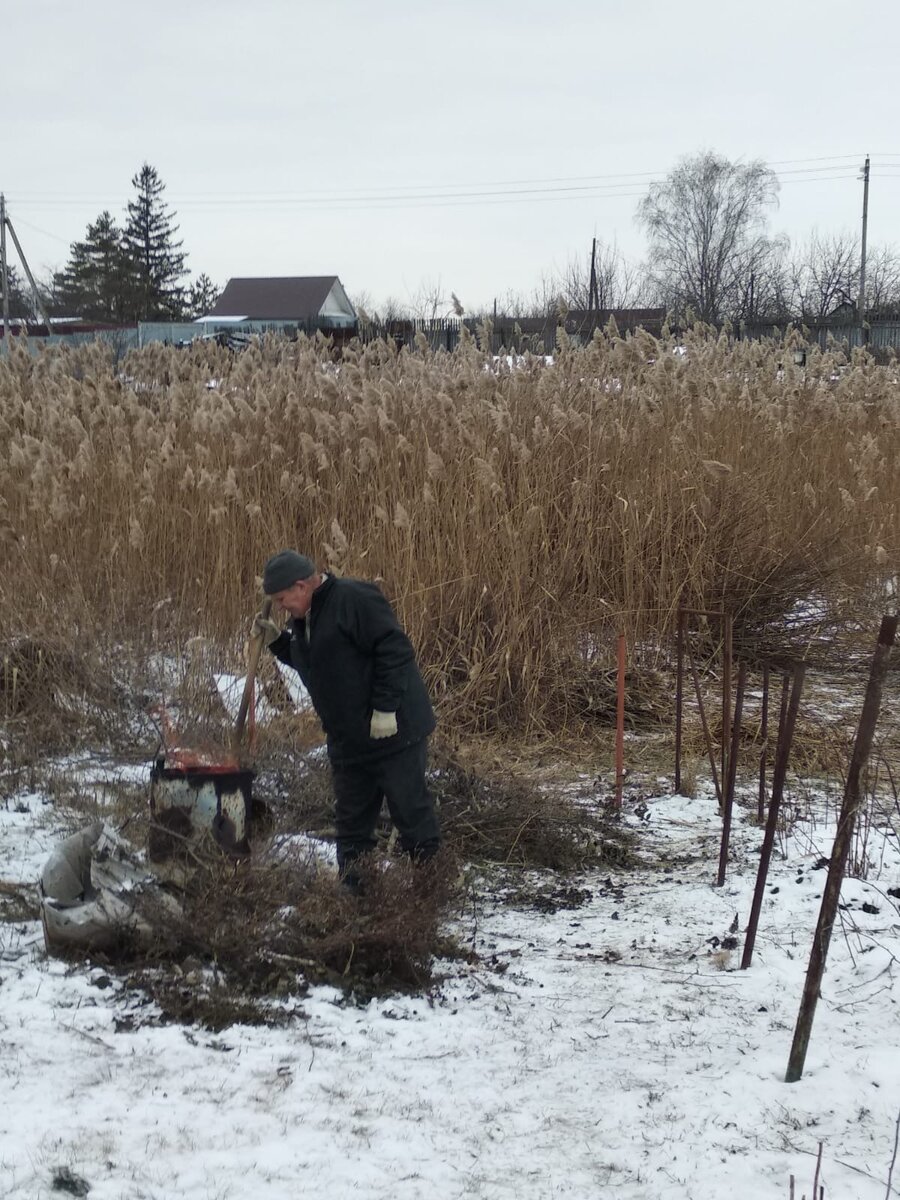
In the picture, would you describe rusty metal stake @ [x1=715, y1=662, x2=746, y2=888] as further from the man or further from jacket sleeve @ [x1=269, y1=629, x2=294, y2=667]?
jacket sleeve @ [x1=269, y1=629, x2=294, y2=667]

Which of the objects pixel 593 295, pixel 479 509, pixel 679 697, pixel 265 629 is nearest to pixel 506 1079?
pixel 265 629

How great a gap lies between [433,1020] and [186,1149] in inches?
35.8

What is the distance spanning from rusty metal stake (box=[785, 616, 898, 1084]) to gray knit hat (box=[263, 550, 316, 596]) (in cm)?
194

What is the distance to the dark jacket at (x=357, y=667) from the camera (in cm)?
409

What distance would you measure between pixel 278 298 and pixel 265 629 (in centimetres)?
5702

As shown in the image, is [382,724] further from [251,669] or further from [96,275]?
[96,275]

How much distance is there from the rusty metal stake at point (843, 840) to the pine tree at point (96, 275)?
57.5 m

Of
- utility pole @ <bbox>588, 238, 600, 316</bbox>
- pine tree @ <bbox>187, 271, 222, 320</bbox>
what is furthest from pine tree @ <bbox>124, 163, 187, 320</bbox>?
utility pole @ <bbox>588, 238, 600, 316</bbox>

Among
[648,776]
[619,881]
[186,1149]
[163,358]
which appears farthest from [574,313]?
[186,1149]

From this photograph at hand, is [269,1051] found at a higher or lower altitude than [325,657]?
lower

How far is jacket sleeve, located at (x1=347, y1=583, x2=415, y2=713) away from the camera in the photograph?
4078mm

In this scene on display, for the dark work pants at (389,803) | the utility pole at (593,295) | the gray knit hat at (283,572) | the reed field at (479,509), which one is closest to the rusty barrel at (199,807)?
the dark work pants at (389,803)

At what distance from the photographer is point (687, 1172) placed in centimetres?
278

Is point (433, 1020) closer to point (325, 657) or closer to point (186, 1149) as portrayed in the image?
point (186, 1149)
